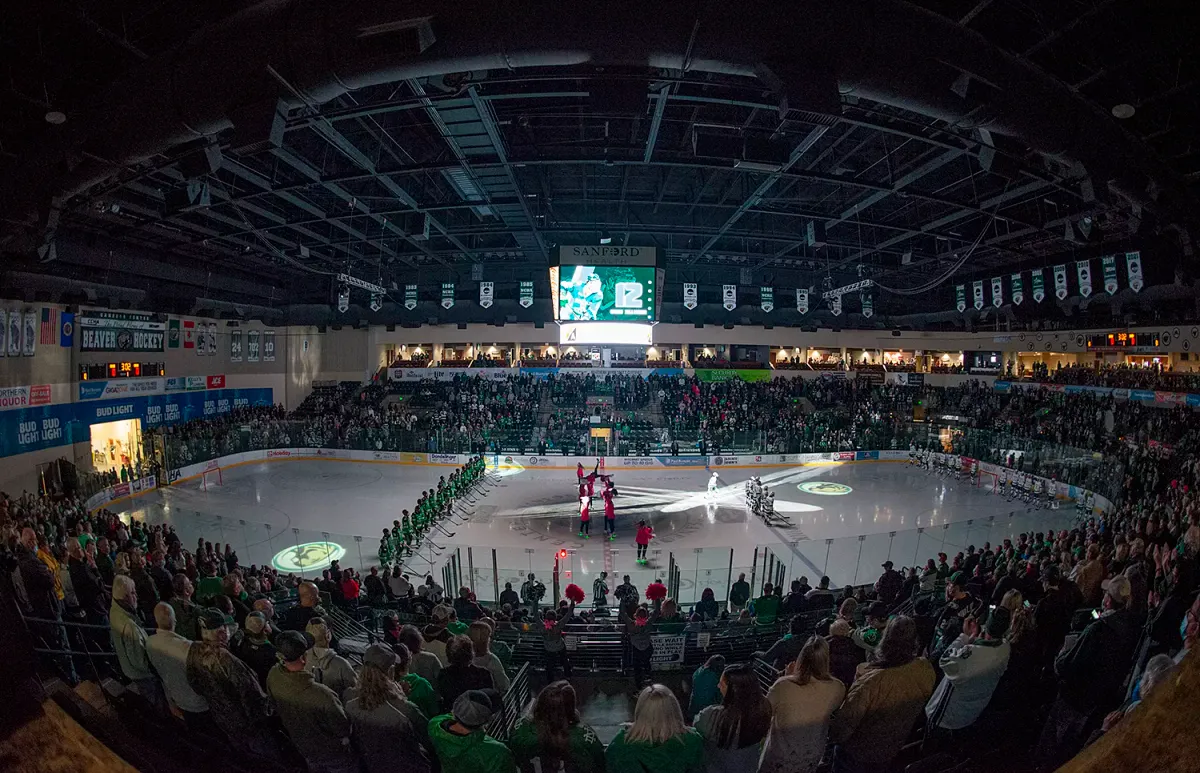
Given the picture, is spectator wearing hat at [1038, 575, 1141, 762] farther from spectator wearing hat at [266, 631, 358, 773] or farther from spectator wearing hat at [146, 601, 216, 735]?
spectator wearing hat at [146, 601, 216, 735]

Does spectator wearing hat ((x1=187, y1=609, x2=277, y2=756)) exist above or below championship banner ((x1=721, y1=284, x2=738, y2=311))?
below

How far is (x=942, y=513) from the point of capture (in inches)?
655

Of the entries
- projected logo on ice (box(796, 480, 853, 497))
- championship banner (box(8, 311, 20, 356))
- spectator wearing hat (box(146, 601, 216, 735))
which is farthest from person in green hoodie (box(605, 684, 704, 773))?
championship banner (box(8, 311, 20, 356))

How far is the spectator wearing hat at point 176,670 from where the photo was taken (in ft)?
11.3

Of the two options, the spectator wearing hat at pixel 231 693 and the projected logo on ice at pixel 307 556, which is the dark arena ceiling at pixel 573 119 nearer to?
the spectator wearing hat at pixel 231 693

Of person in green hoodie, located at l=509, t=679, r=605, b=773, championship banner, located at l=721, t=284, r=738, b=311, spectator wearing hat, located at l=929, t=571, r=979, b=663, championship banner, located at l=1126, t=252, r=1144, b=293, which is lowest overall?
spectator wearing hat, located at l=929, t=571, r=979, b=663

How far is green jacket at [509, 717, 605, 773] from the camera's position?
2557 millimetres

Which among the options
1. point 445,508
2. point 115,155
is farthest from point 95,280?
point 115,155

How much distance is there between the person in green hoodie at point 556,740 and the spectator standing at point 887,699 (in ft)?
4.52

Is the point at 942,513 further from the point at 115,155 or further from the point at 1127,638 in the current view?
the point at 115,155

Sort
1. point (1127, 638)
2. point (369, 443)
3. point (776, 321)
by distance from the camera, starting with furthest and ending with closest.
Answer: point (776, 321)
point (369, 443)
point (1127, 638)

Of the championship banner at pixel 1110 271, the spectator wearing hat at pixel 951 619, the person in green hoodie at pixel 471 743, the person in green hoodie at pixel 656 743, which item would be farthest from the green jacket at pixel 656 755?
the championship banner at pixel 1110 271

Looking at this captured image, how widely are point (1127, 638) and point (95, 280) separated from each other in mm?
24282

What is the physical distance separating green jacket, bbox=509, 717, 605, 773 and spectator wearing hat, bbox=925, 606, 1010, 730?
7.86ft
